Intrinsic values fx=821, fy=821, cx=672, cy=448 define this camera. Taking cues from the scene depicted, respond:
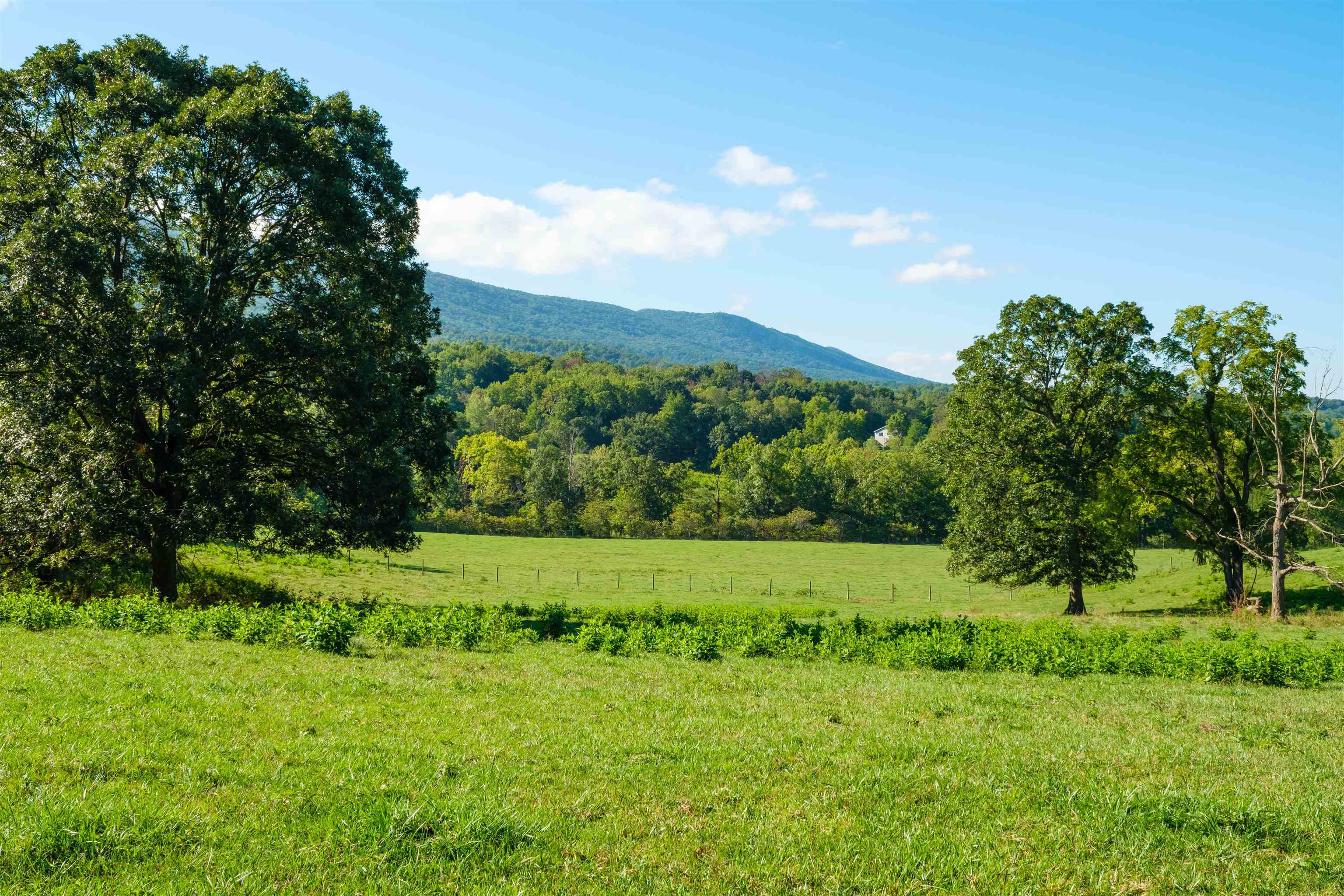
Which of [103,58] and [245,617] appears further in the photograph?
[103,58]

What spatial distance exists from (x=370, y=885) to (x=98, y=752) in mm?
3837

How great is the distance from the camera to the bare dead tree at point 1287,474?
3300cm

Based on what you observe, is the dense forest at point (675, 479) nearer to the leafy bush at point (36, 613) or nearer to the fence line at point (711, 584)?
the fence line at point (711, 584)

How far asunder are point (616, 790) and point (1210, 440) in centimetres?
4037

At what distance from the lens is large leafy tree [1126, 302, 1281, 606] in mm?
37188

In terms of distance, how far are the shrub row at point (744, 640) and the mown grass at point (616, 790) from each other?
4.21m

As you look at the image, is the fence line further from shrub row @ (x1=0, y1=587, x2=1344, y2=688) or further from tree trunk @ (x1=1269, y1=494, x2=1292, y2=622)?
shrub row @ (x1=0, y1=587, x2=1344, y2=688)

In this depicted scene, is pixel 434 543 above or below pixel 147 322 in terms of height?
below

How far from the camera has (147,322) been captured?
2183 cm

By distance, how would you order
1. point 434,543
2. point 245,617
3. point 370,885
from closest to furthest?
point 370,885
point 245,617
point 434,543

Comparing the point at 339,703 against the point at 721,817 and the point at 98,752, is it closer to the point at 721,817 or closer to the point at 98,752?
the point at 98,752

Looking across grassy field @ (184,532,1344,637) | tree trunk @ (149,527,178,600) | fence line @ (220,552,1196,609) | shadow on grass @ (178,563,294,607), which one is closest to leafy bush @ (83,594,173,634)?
tree trunk @ (149,527,178,600)

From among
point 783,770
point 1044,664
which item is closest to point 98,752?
point 783,770

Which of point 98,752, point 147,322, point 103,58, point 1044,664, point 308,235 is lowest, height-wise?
point 1044,664
